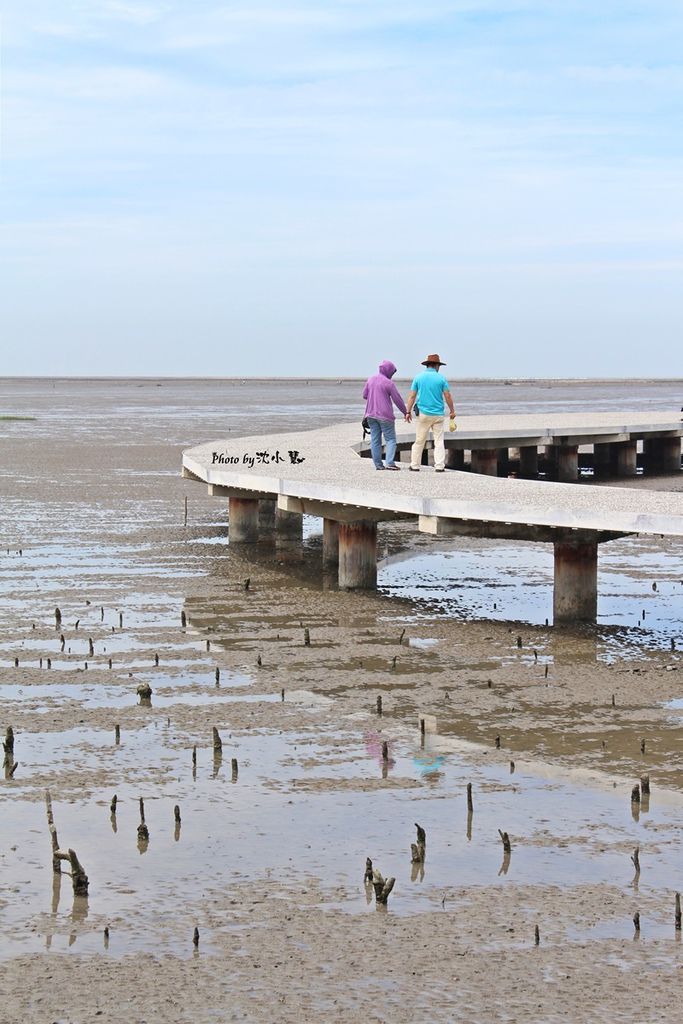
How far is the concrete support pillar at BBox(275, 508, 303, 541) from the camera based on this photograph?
19359 mm

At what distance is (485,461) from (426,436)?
1081cm

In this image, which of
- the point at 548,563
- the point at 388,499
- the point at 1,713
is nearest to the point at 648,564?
the point at 548,563

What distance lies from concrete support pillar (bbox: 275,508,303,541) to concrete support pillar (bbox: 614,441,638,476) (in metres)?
12.8

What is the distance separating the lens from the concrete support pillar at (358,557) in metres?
15.3

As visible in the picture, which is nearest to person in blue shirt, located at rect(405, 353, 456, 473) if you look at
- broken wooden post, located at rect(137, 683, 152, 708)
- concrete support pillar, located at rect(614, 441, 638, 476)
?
broken wooden post, located at rect(137, 683, 152, 708)

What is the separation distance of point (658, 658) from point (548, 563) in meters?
5.72

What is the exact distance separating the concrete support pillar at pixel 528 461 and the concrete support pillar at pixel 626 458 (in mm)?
1741

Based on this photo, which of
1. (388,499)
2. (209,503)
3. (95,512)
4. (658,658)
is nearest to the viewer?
(658,658)

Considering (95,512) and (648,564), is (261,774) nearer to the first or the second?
(648,564)

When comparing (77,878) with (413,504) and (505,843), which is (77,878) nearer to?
(505,843)

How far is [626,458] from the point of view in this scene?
1218 inches

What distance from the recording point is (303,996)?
5855mm

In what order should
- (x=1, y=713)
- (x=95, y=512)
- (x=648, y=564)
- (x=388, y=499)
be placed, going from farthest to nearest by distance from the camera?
A: 1. (x=95, y=512)
2. (x=648, y=564)
3. (x=388, y=499)
4. (x=1, y=713)

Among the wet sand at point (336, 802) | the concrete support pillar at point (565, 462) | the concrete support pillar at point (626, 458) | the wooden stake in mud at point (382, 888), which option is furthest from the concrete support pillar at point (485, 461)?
the wooden stake in mud at point (382, 888)
